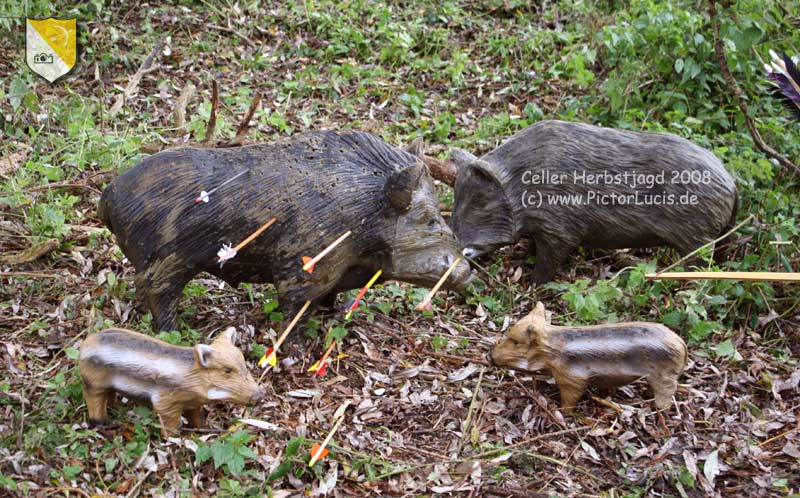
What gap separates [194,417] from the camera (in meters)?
4.41

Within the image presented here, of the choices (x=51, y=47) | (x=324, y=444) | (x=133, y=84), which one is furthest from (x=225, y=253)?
(x=51, y=47)

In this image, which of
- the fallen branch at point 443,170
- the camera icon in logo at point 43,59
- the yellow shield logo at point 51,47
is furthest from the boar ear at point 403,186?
the camera icon in logo at point 43,59

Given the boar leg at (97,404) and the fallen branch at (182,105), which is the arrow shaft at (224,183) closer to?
the boar leg at (97,404)

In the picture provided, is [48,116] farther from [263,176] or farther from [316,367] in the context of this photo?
[316,367]

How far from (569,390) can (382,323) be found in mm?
1382

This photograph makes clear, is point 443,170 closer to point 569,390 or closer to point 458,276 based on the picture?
point 458,276

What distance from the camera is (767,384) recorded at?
5.14 meters

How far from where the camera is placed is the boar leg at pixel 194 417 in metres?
4.39

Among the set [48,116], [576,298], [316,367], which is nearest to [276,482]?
[316,367]

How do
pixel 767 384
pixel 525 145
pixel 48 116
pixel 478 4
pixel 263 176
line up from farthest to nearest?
pixel 478 4, pixel 48 116, pixel 525 145, pixel 767 384, pixel 263 176

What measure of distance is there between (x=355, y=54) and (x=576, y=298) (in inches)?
182

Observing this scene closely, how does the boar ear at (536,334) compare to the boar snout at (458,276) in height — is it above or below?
A: below

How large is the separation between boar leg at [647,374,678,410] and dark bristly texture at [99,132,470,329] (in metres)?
1.23

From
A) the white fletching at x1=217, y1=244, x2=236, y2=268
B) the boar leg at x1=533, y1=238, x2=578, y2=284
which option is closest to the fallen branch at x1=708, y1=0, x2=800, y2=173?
the boar leg at x1=533, y1=238, x2=578, y2=284
